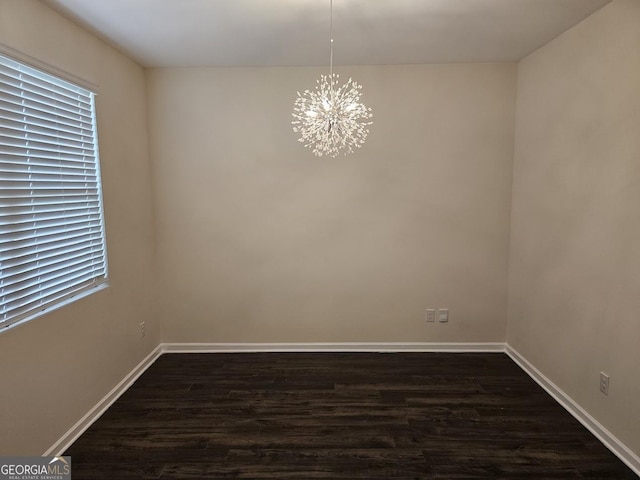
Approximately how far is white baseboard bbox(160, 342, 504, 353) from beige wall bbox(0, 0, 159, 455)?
1.11ft

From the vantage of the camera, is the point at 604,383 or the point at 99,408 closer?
the point at 604,383

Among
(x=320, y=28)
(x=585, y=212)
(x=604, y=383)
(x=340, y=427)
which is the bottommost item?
(x=340, y=427)

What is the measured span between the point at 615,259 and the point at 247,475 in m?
2.61

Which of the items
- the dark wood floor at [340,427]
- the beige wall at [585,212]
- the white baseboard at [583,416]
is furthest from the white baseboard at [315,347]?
the beige wall at [585,212]

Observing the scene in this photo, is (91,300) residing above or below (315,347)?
above

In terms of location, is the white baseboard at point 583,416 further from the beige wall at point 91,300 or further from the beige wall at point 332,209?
the beige wall at point 91,300

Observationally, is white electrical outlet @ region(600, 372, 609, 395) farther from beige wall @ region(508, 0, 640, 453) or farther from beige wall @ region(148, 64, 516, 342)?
beige wall @ region(148, 64, 516, 342)

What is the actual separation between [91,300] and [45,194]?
0.83 metres

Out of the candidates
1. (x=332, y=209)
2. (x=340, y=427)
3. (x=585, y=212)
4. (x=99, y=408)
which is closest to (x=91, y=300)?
(x=99, y=408)

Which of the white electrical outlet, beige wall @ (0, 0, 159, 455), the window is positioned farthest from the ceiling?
the white electrical outlet

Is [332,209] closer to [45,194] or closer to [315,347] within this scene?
[315,347]

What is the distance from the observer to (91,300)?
2670 mm

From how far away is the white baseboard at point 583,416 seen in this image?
7.30 feet

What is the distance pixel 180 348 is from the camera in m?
3.84
